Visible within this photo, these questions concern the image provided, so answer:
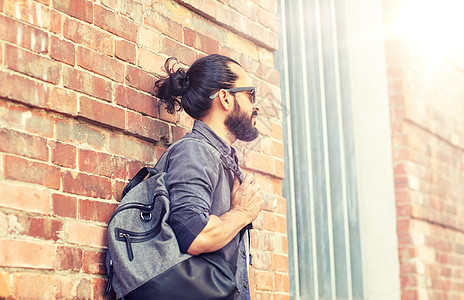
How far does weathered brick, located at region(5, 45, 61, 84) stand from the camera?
2.60 metres

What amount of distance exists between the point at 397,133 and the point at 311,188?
3.24 ft

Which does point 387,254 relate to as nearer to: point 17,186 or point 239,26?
point 239,26

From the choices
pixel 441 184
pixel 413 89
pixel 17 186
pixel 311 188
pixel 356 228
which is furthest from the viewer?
pixel 441 184

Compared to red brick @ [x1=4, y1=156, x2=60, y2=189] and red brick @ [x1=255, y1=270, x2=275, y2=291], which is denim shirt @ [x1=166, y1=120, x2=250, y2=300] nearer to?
red brick @ [x1=4, y1=156, x2=60, y2=189]

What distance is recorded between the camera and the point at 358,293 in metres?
5.24

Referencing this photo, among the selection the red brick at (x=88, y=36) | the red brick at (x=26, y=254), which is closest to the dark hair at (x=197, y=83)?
the red brick at (x=88, y=36)

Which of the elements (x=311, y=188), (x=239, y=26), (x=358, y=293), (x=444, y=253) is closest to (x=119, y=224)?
(x=239, y=26)

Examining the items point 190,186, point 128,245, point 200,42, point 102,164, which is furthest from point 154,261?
point 200,42

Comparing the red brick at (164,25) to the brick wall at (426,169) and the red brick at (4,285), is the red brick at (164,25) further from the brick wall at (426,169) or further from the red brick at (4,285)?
the brick wall at (426,169)

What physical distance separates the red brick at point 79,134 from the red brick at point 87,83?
0.14 m

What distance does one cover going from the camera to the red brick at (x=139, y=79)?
315 cm

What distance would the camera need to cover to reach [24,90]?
8.62 feet

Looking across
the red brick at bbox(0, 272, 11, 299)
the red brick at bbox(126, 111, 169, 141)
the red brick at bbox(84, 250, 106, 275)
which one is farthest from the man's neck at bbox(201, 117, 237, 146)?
the red brick at bbox(0, 272, 11, 299)

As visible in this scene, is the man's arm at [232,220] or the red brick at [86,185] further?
the red brick at [86,185]
